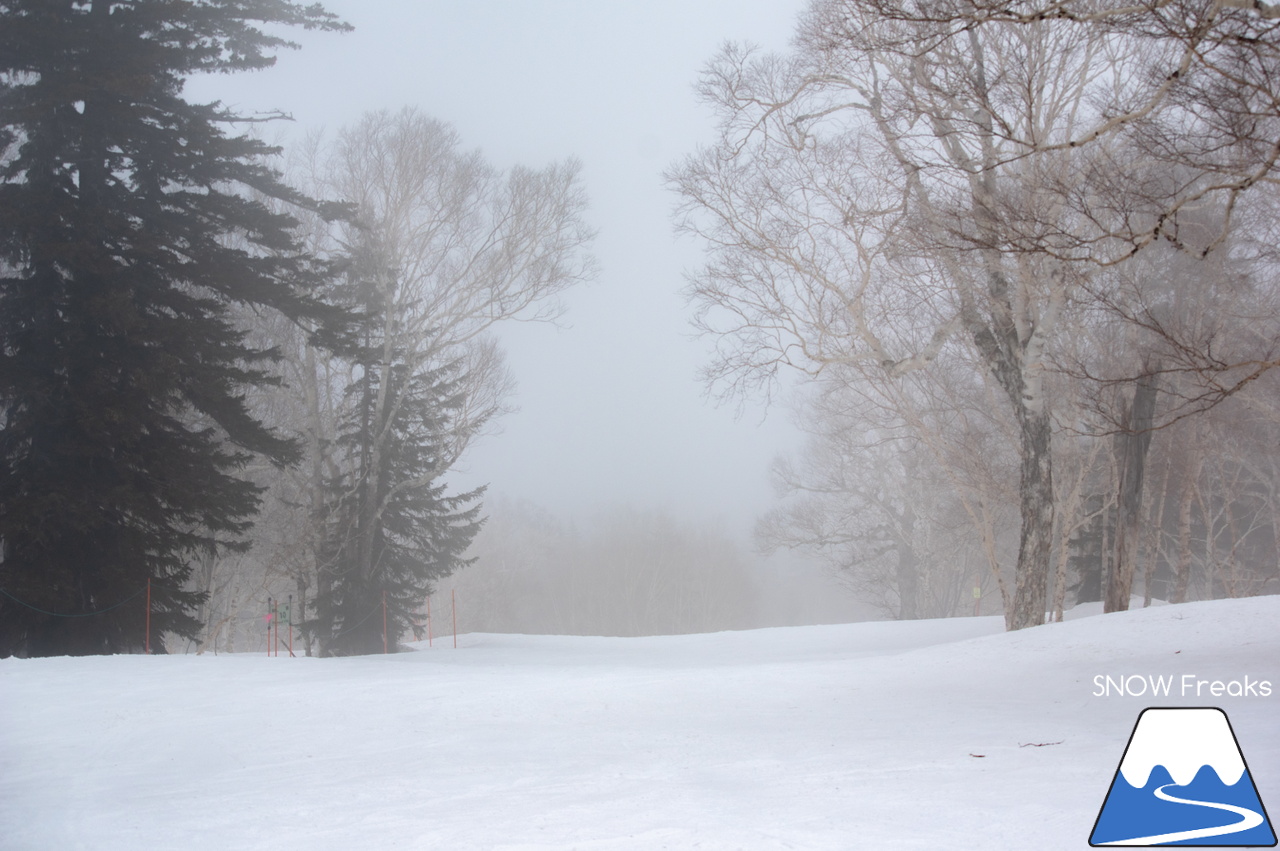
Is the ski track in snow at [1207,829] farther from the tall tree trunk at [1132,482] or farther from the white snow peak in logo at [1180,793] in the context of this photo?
the tall tree trunk at [1132,482]

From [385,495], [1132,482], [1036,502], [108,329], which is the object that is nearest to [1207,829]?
Answer: [1036,502]

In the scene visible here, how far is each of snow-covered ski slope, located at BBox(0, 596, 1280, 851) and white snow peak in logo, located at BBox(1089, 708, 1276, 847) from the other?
16cm

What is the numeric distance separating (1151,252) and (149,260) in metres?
14.7

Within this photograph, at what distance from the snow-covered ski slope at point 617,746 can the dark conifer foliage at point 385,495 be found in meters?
7.58

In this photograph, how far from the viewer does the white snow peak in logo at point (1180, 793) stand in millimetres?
3311

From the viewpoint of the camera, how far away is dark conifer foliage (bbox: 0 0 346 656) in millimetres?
11461

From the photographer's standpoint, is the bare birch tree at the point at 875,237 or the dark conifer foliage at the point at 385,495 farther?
the dark conifer foliage at the point at 385,495

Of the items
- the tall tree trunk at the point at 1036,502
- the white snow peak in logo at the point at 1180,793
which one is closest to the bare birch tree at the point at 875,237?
the tall tree trunk at the point at 1036,502

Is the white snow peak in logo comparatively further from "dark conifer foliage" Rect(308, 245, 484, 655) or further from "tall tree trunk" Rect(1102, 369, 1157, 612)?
"dark conifer foliage" Rect(308, 245, 484, 655)

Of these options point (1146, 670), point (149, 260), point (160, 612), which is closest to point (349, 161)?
point (149, 260)

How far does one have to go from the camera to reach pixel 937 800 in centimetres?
407

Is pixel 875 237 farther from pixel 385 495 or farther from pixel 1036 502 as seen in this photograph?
pixel 385 495

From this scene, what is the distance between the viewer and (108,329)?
39.9 feet

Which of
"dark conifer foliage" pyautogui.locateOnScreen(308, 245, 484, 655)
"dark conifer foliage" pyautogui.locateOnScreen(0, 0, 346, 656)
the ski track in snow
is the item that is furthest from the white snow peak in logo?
"dark conifer foliage" pyautogui.locateOnScreen(308, 245, 484, 655)
